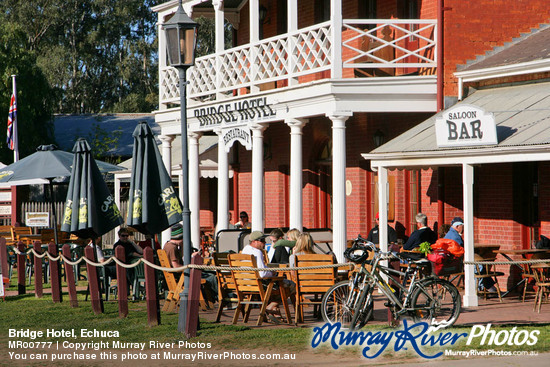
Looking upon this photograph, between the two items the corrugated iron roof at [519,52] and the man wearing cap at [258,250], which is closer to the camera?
the man wearing cap at [258,250]

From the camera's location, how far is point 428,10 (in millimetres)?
17281

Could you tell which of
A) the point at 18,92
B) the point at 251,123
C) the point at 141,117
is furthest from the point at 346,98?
the point at 141,117

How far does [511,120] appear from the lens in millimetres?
14008

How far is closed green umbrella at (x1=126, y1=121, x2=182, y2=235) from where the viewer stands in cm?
1344

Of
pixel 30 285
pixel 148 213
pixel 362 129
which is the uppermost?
pixel 362 129

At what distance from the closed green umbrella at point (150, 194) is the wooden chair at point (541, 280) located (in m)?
5.00

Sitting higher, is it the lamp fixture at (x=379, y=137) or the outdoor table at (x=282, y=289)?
the lamp fixture at (x=379, y=137)

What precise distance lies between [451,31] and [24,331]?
903cm

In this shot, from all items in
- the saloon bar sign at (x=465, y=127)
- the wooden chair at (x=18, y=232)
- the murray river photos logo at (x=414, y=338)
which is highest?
the saloon bar sign at (x=465, y=127)

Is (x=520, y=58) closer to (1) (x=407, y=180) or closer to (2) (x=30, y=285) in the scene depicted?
(1) (x=407, y=180)

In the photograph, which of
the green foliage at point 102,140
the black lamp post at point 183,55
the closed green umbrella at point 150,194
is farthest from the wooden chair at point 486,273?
the green foliage at point 102,140

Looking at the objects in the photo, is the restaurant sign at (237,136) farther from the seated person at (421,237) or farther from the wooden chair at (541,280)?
the wooden chair at (541,280)

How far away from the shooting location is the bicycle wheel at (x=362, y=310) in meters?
10.6

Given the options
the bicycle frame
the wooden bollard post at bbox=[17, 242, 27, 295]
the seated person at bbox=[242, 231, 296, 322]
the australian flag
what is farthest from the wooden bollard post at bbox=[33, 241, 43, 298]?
the australian flag
